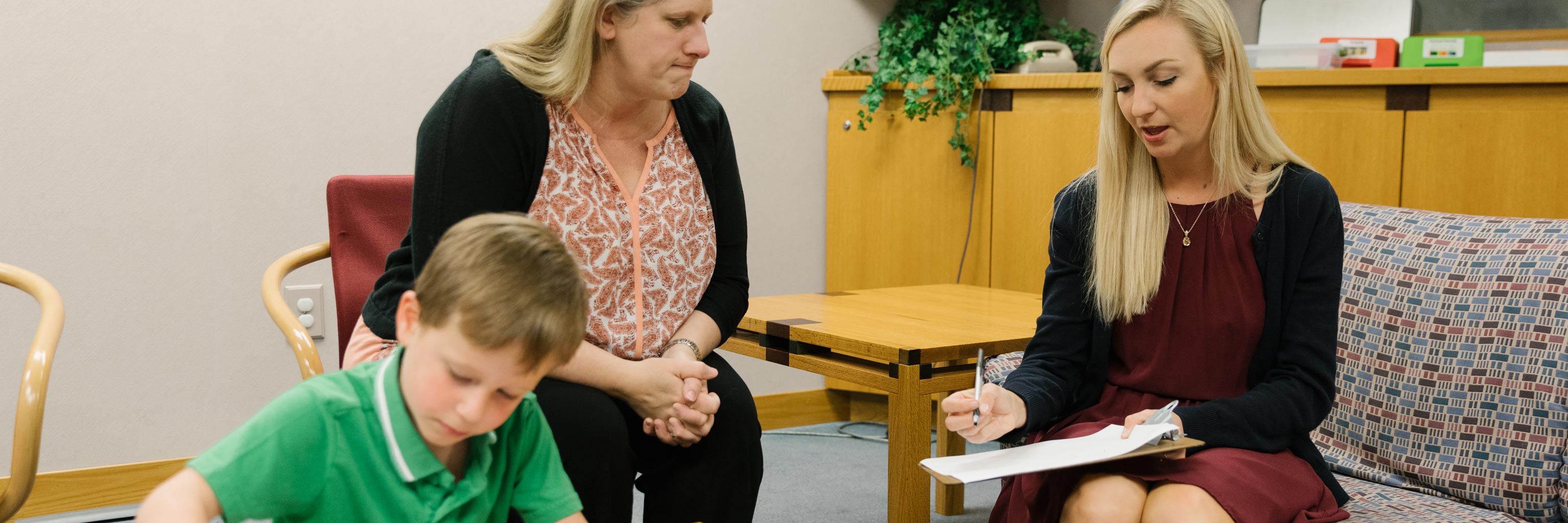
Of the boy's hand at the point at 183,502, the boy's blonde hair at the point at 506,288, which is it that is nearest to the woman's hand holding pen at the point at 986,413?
the boy's blonde hair at the point at 506,288

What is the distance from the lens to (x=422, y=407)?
3.17ft

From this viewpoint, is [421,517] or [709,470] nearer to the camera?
[421,517]

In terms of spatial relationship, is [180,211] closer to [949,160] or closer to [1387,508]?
[949,160]

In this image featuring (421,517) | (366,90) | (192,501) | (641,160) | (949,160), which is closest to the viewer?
(192,501)

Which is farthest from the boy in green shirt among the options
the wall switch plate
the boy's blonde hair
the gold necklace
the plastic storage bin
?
the plastic storage bin

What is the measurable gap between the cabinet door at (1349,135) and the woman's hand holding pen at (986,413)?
1.30m

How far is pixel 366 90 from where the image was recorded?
268cm

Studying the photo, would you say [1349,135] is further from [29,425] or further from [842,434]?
[29,425]

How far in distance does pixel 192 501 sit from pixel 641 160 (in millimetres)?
754

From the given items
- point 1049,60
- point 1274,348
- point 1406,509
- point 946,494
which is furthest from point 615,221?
point 1049,60

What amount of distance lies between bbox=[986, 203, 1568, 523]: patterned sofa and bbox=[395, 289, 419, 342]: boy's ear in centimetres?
113

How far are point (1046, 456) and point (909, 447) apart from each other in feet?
1.98

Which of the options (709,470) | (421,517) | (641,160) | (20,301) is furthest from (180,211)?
(421,517)

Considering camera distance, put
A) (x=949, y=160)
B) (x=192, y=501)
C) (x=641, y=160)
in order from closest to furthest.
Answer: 1. (x=192, y=501)
2. (x=641, y=160)
3. (x=949, y=160)
